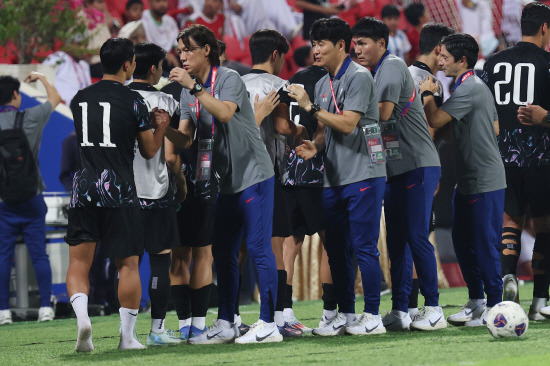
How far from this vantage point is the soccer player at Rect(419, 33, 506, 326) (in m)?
7.61

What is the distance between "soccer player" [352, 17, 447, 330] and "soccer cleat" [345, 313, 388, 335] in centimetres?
38

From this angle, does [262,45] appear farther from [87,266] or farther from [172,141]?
[87,266]

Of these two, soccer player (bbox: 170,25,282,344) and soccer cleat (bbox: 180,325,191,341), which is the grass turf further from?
soccer cleat (bbox: 180,325,191,341)

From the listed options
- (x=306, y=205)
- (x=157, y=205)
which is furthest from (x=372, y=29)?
(x=157, y=205)

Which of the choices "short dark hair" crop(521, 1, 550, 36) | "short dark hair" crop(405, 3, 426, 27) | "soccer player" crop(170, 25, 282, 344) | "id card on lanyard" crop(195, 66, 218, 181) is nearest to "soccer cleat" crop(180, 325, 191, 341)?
"soccer player" crop(170, 25, 282, 344)

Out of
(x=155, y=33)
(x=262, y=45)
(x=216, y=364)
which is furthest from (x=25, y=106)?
(x=216, y=364)

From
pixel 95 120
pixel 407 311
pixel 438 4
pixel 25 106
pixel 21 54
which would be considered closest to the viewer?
pixel 95 120

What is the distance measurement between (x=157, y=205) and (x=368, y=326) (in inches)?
68.0

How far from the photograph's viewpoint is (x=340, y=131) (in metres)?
6.93

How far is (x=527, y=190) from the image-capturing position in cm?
822

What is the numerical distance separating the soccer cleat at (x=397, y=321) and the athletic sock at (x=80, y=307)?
7.61 ft

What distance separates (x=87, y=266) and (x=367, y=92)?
2.24 metres

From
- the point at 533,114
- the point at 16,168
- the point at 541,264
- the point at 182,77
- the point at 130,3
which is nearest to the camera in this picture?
the point at 182,77

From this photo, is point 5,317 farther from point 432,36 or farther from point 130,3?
point 130,3
